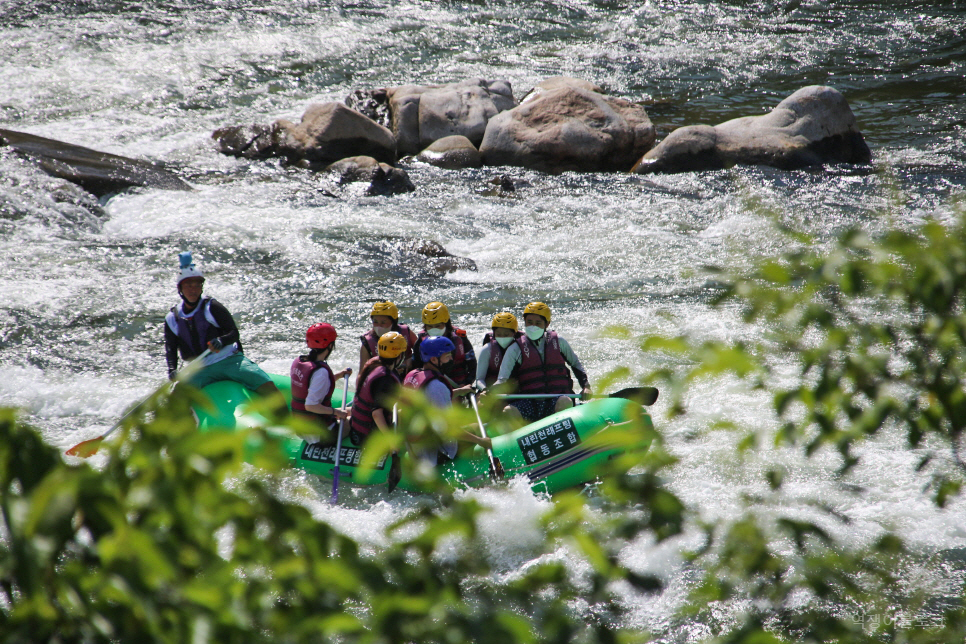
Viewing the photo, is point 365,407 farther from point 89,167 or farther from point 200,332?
point 89,167

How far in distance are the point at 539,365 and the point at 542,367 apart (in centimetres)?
4

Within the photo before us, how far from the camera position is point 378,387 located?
5.97 m

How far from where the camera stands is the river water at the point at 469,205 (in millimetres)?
6590

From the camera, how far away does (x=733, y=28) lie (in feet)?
67.9

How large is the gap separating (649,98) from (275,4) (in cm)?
1096

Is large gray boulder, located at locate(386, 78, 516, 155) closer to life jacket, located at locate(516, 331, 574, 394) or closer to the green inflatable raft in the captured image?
life jacket, located at locate(516, 331, 574, 394)

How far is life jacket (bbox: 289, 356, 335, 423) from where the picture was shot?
20.2ft

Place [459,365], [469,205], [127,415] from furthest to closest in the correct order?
[469,205], [459,365], [127,415]

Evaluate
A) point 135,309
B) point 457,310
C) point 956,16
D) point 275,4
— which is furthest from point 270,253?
point 956,16

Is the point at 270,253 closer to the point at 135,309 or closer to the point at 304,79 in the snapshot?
the point at 135,309

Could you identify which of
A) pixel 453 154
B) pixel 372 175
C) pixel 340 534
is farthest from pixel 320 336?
pixel 453 154

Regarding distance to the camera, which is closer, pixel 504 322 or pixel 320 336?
pixel 320 336

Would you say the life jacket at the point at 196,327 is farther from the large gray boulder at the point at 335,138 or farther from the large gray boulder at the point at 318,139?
the large gray boulder at the point at 335,138

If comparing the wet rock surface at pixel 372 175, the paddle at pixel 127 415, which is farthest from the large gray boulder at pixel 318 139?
the paddle at pixel 127 415
